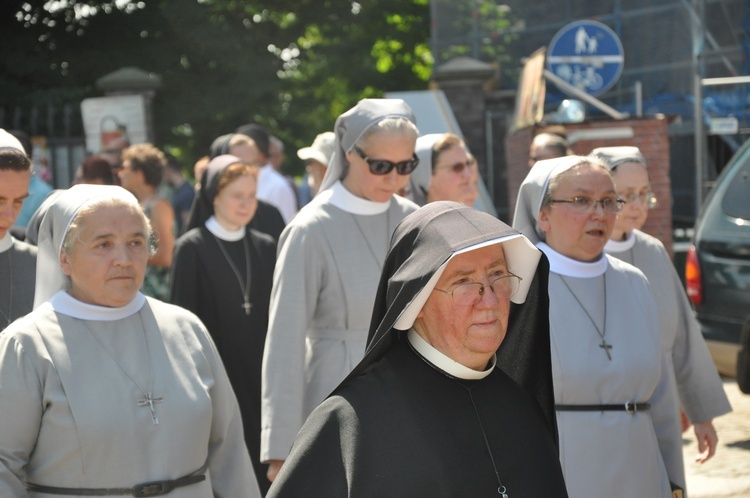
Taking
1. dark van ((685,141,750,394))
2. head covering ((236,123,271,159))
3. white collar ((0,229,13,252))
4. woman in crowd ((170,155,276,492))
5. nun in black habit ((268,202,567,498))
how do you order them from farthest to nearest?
head covering ((236,123,271,159)) < dark van ((685,141,750,394)) < woman in crowd ((170,155,276,492)) < white collar ((0,229,13,252)) < nun in black habit ((268,202,567,498))

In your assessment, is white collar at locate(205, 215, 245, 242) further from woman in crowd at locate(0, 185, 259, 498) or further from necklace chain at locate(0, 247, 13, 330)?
woman in crowd at locate(0, 185, 259, 498)

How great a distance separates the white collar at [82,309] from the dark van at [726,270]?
583cm

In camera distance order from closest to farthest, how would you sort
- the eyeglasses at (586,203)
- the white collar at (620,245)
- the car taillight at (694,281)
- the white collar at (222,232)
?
the eyeglasses at (586,203), the white collar at (620,245), the white collar at (222,232), the car taillight at (694,281)

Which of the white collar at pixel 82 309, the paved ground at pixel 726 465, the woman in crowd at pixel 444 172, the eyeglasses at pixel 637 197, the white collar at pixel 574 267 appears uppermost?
the woman in crowd at pixel 444 172

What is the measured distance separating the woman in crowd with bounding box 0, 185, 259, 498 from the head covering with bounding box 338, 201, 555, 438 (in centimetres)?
105

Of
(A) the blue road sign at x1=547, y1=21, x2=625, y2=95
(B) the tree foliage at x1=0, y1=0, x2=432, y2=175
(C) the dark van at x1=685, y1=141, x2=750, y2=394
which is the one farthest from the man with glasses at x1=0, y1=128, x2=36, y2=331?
(B) the tree foliage at x1=0, y1=0, x2=432, y2=175

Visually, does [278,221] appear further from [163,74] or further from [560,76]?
[163,74]

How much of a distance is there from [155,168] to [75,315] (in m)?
4.85

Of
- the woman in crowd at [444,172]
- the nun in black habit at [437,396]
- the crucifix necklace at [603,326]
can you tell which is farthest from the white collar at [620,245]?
the nun in black habit at [437,396]

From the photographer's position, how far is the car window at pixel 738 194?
9352 mm

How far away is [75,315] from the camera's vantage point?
3.91 m

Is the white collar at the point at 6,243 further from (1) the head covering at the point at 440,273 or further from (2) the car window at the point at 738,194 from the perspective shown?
(2) the car window at the point at 738,194

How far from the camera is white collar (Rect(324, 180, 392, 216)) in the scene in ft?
16.9

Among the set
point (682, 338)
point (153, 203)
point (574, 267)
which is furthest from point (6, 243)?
point (153, 203)
